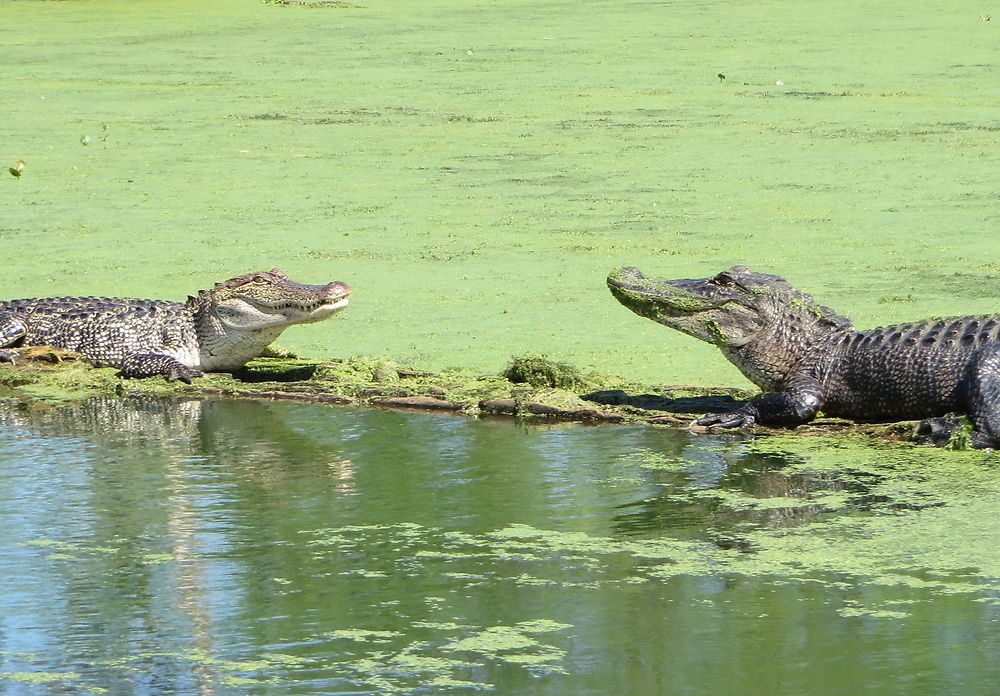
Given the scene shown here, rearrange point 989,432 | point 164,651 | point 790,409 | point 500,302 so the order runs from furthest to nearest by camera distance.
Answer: point 500,302
point 790,409
point 989,432
point 164,651

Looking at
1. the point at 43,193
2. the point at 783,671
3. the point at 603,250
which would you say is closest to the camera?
the point at 783,671

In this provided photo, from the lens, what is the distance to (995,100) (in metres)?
11.8

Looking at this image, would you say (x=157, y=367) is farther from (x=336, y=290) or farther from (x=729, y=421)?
(x=729, y=421)

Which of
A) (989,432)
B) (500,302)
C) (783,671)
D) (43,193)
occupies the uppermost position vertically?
(43,193)

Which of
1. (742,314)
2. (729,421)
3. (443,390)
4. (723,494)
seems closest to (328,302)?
(443,390)

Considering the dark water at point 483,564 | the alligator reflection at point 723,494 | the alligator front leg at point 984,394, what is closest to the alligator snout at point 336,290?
the dark water at point 483,564

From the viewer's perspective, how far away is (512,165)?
10.2m

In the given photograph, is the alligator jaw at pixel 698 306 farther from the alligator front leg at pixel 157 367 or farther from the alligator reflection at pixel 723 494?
the alligator front leg at pixel 157 367

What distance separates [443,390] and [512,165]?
4.62 meters

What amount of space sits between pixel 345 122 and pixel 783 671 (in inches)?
356

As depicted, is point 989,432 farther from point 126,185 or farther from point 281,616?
point 126,185

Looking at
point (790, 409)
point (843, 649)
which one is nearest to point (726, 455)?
point (790, 409)

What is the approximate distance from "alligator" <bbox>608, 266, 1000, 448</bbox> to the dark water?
0.26 m

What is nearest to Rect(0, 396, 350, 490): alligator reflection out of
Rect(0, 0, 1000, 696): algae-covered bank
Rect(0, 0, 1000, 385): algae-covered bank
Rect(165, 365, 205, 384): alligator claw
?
Rect(0, 0, 1000, 696): algae-covered bank
